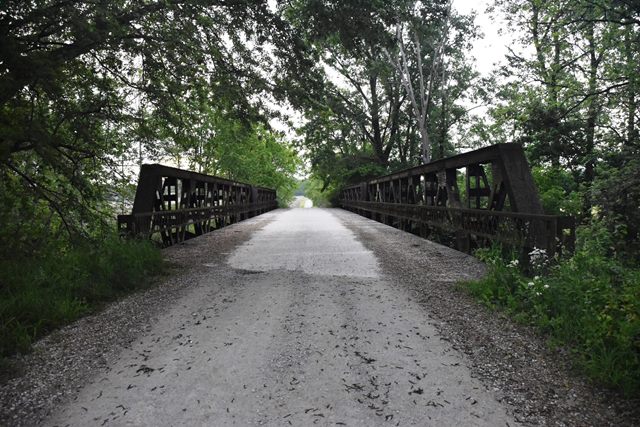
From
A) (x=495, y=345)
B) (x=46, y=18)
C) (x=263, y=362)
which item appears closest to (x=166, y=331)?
(x=263, y=362)

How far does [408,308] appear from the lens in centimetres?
397

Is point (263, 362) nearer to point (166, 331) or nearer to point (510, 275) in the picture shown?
point (166, 331)

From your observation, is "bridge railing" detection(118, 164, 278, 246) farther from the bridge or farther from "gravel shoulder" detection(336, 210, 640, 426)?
"gravel shoulder" detection(336, 210, 640, 426)

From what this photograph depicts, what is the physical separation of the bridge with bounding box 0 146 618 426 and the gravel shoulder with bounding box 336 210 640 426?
0.5 inches

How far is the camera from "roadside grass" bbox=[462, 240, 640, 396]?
2.51 metres

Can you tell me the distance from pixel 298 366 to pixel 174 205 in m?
7.82

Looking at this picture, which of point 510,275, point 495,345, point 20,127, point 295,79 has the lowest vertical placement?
point 495,345

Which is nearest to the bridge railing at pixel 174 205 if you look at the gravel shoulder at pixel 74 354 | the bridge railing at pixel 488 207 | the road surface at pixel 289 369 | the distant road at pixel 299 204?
the gravel shoulder at pixel 74 354

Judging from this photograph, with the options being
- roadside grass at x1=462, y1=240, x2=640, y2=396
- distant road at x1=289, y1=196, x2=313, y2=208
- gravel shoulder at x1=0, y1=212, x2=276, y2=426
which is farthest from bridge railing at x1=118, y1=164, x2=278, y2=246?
distant road at x1=289, y1=196, x2=313, y2=208

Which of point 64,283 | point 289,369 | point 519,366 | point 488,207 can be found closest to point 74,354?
point 64,283

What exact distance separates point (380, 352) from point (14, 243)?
511cm

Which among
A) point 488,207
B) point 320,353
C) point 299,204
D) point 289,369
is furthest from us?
point 299,204

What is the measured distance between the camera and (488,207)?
622 centimetres

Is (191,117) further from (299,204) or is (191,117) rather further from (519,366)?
(299,204)
